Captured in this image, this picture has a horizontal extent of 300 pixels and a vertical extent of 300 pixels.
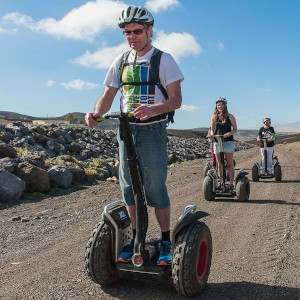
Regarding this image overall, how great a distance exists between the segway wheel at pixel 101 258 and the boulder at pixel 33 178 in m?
6.33

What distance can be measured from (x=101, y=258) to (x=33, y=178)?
651 centimetres

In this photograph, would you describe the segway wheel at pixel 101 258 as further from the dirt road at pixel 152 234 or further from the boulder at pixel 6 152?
the boulder at pixel 6 152

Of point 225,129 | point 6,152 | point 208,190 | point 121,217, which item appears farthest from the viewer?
point 6,152

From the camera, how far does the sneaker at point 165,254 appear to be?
3.44 meters

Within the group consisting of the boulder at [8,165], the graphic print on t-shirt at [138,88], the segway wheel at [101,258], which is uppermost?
the graphic print on t-shirt at [138,88]

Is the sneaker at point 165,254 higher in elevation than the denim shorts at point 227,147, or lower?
lower

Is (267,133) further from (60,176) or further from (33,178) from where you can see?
(33,178)

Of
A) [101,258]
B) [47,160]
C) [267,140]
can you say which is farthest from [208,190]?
[47,160]

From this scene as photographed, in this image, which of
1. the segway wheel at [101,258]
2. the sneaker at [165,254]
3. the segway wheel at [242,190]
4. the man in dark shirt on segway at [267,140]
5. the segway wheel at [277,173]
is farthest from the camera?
the man in dark shirt on segway at [267,140]

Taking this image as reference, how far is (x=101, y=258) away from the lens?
3.56 metres

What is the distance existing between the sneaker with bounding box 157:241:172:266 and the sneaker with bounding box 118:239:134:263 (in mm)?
282

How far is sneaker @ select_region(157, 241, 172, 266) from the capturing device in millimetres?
3443

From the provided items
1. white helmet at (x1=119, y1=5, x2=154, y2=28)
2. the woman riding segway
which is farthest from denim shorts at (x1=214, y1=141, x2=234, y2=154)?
white helmet at (x1=119, y1=5, x2=154, y2=28)

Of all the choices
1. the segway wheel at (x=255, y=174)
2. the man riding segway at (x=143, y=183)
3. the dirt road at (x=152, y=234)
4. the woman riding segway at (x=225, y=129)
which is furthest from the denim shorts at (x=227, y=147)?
the man riding segway at (x=143, y=183)
